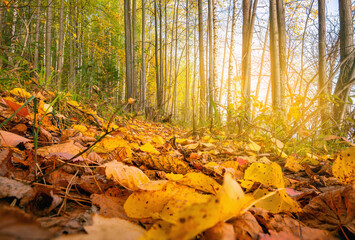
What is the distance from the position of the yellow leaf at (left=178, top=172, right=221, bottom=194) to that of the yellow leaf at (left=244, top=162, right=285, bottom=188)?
0.72ft

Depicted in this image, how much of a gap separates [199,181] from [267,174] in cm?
29

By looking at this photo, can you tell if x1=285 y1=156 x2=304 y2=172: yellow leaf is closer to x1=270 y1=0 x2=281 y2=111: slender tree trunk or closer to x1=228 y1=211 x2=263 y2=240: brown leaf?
x1=228 y1=211 x2=263 y2=240: brown leaf

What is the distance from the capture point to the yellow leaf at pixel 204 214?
0.24 meters

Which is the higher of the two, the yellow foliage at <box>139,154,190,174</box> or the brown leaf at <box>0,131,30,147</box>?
the brown leaf at <box>0,131,30,147</box>

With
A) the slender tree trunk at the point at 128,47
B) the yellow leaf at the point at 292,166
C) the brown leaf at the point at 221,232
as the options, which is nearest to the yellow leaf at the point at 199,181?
the brown leaf at the point at 221,232

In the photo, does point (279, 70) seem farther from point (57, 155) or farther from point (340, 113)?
point (57, 155)

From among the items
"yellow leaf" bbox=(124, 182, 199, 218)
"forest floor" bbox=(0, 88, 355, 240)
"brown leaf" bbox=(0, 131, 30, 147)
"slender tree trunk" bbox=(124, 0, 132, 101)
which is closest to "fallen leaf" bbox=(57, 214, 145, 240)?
"forest floor" bbox=(0, 88, 355, 240)

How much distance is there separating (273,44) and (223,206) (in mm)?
3602

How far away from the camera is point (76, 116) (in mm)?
1932

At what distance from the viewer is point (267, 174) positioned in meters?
0.71

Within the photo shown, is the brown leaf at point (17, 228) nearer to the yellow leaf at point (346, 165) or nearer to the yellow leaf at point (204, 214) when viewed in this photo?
the yellow leaf at point (204, 214)

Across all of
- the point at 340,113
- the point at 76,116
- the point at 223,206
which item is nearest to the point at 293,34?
the point at 340,113

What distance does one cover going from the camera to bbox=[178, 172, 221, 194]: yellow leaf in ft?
1.96

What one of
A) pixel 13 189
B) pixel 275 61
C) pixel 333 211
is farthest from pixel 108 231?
pixel 275 61
